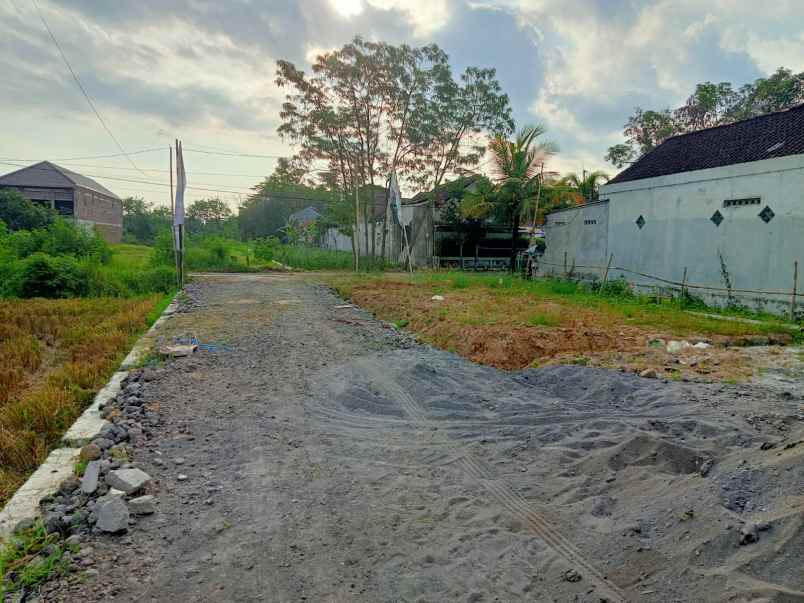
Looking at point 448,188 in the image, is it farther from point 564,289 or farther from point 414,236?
point 564,289

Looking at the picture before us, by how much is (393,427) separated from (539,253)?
60.0ft

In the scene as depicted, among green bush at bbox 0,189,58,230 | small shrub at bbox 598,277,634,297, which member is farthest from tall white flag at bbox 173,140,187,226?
green bush at bbox 0,189,58,230

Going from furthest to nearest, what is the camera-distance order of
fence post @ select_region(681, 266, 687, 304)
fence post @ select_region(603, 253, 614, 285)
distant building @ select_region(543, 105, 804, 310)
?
fence post @ select_region(603, 253, 614, 285), fence post @ select_region(681, 266, 687, 304), distant building @ select_region(543, 105, 804, 310)

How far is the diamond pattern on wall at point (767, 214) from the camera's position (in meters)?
11.3

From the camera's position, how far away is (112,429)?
414cm

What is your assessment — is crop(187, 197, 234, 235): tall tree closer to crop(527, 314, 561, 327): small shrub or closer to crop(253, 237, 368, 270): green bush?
crop(253, 237, 368, 270): green bush

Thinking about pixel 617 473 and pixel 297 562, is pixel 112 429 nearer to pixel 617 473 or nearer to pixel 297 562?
pixel 297 562

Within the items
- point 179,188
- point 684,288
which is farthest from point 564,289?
point 179,188

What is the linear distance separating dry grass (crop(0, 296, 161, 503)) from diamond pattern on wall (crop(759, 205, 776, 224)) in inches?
508

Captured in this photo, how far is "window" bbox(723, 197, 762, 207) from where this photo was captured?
1161 cm

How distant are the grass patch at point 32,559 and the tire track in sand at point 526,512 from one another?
2.36 m

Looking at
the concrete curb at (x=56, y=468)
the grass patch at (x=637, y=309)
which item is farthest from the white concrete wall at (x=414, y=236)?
the concrete curb at (x=56, y=468)

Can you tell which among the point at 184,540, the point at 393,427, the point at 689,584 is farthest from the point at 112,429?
the point at 689,584

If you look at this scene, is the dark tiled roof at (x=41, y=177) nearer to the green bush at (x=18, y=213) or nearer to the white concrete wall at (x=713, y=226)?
the green bush at (x=18, y=213)
